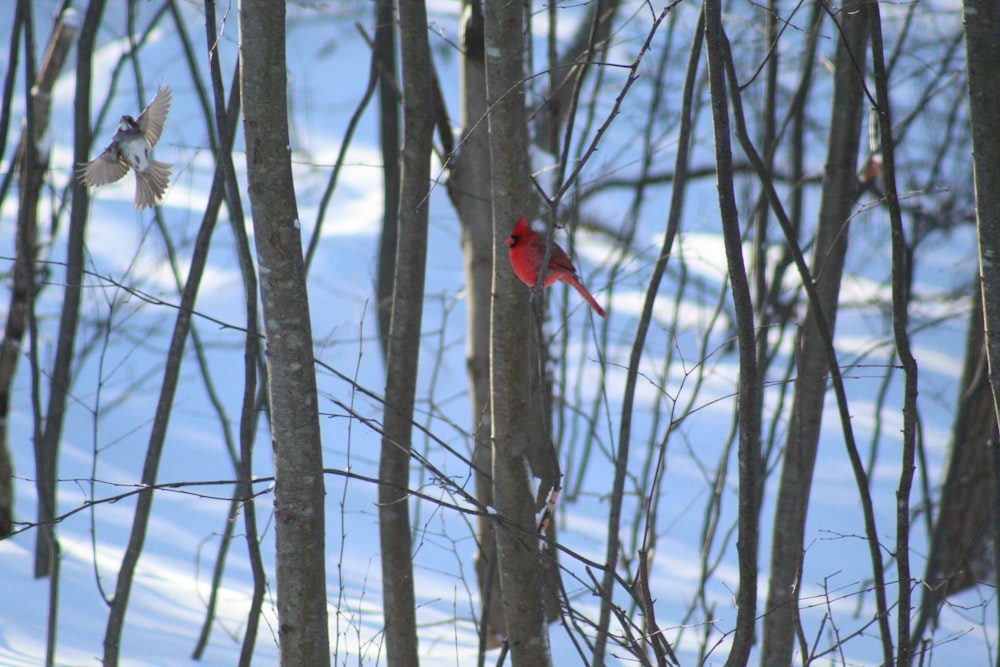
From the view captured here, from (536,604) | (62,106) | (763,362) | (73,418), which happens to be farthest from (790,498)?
(62,106)

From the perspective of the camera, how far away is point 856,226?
17.8 feet

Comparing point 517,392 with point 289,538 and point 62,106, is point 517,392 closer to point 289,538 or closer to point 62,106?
point 289,538

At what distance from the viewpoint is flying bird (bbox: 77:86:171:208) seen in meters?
2.08

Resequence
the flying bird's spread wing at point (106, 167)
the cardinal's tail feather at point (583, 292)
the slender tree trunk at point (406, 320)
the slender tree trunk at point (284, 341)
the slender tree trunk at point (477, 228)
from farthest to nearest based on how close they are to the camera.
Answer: the slender tree trunk at point (477, 228)
the cardinal's tail feather at point (583, 292)
the slender tree trunk at point (406, 320)
the flying bird's spread wing at point (106, 167)
the slender tree trunk at point (284, 341)

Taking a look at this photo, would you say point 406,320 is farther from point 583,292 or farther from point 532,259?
point 583,292

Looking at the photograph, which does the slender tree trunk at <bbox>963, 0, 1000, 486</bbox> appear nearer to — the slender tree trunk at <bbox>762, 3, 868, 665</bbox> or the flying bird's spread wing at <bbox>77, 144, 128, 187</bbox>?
the slender tree trunk at <bbox>762, 3, 868, 665</bbox>

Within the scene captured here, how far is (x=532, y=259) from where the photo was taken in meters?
2.61

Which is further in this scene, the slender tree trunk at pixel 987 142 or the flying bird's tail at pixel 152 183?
the flying bird's tail at pixel 152 183

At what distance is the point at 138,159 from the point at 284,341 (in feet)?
2.88

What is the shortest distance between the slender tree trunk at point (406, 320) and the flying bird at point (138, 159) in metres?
0.62

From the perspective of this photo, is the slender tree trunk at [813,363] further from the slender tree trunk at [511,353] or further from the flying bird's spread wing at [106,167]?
the flying bird's spread wing at [106,167]

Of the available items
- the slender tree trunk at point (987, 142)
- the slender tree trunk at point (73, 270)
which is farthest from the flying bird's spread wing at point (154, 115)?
the slender tree trunk at point (987, 142)

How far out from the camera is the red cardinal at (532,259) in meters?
2.07

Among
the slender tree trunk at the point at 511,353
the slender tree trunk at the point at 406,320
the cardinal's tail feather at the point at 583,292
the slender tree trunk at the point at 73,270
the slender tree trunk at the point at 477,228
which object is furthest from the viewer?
the slender tree trunk at the point at 477,228
